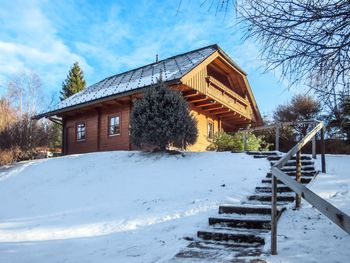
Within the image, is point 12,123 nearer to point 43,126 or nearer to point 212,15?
point 43,126

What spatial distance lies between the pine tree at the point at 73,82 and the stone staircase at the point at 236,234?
132 ft

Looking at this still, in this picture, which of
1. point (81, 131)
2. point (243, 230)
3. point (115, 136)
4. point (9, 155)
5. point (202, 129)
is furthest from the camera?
point (81, 131)

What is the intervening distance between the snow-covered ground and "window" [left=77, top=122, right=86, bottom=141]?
15.3 m

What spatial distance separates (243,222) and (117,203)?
340 cm

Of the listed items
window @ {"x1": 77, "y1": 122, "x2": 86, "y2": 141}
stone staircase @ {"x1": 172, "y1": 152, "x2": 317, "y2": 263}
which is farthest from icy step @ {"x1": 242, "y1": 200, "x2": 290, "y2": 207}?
window @ {"x1": 77, "y1": 122, "x2": 86, "y2": 141}

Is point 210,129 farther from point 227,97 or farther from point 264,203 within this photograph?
point 264,203

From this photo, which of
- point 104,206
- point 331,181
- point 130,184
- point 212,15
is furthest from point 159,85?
point 212,15

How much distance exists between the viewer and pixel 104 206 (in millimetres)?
8156

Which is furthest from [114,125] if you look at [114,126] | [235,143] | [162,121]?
[162,121]

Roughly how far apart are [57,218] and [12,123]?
1210 cm

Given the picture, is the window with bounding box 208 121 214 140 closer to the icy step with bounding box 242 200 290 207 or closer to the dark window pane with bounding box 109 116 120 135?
the dark window pane with bounding box 109 116 120 135

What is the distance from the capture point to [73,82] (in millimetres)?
44969

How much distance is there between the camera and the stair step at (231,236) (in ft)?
17.0

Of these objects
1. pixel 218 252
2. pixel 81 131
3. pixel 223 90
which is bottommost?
pixel 218 252
